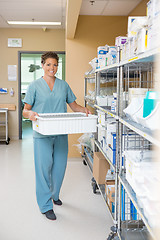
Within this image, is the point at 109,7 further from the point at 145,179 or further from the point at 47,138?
the point at 145,179

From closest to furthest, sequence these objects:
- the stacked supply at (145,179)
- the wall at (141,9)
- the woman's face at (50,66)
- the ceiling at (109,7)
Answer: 1. the stacked supply at (145,179)
2. the woman's face at (50,66)
3. the wall at (141,9)
4. the ceiling at (109,7)

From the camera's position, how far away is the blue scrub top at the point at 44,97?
114 inches

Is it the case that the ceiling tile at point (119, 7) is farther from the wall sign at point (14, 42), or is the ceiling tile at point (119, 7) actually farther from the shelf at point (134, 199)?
the shelf at point (134, 199)

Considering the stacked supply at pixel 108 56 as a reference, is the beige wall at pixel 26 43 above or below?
above

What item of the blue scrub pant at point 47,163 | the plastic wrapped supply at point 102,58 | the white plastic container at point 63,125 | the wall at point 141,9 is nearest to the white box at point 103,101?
the plastic wrapped supply at point 102,58

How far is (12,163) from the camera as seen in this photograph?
16.4 feet

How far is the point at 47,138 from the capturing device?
9.49 ft

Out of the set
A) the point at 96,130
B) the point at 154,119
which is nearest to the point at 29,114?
the point at 96,130

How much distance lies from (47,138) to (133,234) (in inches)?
49.4

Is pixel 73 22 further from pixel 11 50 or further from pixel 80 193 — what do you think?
pixel 11 50

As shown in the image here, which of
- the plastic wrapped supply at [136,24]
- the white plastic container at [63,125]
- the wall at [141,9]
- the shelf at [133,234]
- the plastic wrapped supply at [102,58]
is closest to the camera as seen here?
the plastic wrapped supply at [136,24]

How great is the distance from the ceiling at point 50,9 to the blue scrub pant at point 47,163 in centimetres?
255

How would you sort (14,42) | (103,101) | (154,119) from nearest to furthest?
(154,119) < (103,101) < (14,42)

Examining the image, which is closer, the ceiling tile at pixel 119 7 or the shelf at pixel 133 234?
the shelf at pixel 133 234
